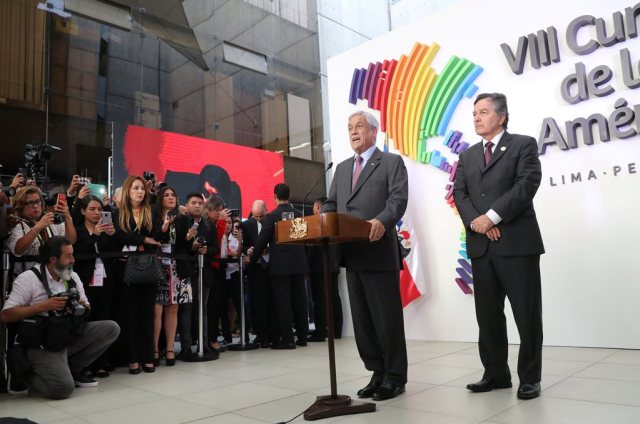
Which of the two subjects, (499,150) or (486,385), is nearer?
(486,385)

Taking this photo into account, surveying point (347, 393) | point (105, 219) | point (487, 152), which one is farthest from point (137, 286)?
point (487, 152)

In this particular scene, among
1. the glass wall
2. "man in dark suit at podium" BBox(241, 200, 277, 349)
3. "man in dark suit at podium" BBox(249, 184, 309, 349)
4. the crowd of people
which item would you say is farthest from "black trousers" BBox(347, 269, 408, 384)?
the glass wall

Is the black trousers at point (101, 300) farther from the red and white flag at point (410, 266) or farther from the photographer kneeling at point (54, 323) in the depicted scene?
the red and white flag at point (410, 266)

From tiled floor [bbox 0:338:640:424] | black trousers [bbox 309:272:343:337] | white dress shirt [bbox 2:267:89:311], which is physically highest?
white dress shirt [bbox 2:267:89:311]

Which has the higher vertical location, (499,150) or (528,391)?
(499,150)

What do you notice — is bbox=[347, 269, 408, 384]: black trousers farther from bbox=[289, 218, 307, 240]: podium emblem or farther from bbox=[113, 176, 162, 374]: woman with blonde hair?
bbox=[113, 176, 162, 374]: woman with blonde hair

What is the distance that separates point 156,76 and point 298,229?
6838 millimetres

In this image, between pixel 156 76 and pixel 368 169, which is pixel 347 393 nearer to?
pixel 368 169

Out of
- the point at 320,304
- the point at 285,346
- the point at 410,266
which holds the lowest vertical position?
the point at 285,346

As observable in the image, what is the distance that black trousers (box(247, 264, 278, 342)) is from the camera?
193 inches

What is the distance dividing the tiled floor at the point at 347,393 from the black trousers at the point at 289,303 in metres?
0.81

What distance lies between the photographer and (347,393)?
2.67m

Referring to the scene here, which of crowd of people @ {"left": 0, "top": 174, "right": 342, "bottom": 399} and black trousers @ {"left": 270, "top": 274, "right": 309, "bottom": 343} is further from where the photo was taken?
black trousers @ {"left": 270, "top": 274, "right": 309, "bottom": 343}

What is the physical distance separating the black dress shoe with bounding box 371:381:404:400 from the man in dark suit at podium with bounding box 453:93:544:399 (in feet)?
1.26
